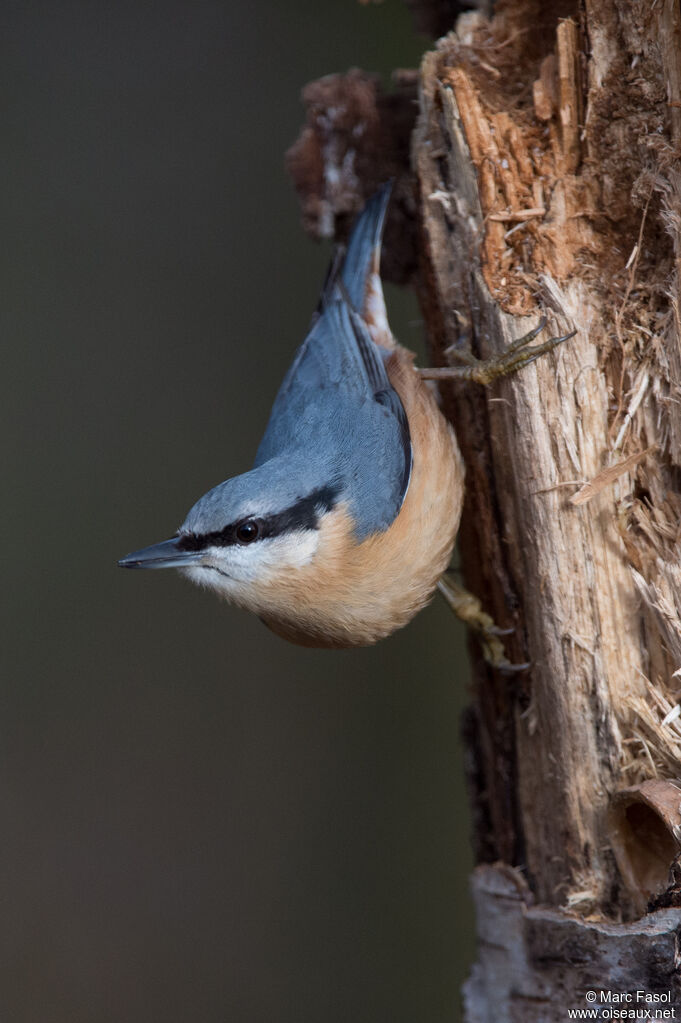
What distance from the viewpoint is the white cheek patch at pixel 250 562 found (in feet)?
6.86

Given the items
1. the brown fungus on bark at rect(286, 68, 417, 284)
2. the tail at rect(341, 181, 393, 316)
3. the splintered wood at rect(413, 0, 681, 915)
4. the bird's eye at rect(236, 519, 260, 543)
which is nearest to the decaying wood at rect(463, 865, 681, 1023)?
the splintered wood at rect(413, 0, 681, 915)

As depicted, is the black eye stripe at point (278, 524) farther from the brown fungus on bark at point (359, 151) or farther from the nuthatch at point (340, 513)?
the brown fungus on bark at point (359, 151)

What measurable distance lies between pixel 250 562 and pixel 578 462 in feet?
2.44

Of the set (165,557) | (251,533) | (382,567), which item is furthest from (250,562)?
(382,567)

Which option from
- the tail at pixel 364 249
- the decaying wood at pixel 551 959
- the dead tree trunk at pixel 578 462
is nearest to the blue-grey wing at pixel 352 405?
the tail at pixel 364 249

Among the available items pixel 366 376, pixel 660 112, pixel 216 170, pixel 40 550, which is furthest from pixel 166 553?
pixel 216 170

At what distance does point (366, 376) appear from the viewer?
8.48 feet

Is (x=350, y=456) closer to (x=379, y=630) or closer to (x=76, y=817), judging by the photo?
(x=379, y=630)

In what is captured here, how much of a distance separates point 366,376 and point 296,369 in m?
0.25

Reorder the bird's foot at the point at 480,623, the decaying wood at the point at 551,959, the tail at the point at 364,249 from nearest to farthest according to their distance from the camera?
the decaying wood at the point at 551,959
the bird's foot at the point at 480,623
the tail at the point at 364,249

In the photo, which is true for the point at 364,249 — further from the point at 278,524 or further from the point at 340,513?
the point at 278,524

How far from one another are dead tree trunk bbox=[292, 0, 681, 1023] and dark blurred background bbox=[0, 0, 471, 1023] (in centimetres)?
165

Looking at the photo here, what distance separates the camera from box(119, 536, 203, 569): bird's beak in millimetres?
2057

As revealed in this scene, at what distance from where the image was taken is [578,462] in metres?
2.12
